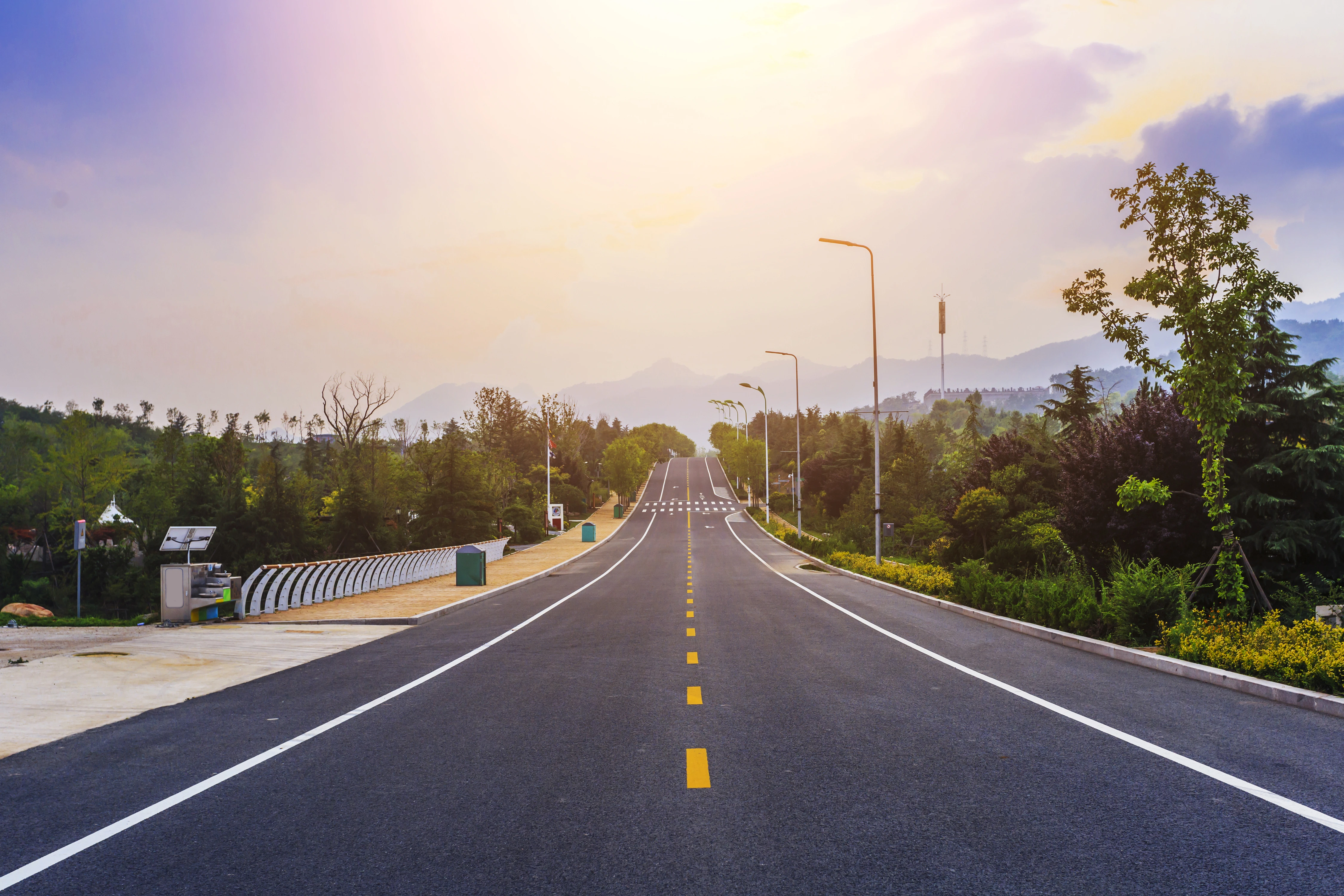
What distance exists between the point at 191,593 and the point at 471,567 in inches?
397

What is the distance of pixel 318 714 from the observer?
786 centimetres

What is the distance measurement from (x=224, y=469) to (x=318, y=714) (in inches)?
2160

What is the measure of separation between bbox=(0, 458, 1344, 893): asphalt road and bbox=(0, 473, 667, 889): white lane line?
0.06 meters

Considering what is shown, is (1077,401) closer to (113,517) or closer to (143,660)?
(143,660)

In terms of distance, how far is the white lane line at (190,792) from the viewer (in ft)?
13.8

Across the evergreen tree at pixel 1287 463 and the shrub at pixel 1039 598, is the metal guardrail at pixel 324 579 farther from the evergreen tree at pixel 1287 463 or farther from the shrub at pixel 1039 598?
the evergreen tree at pixel 1287 463

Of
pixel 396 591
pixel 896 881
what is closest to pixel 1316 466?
pixel 896 881

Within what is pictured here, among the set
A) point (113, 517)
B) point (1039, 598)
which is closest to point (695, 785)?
point (1039, 598)

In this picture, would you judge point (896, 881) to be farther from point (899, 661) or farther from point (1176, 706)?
point (899, 661)

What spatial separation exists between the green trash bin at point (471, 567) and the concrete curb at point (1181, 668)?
14.4m

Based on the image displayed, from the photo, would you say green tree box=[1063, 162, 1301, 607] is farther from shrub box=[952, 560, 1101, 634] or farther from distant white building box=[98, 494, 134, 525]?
distant white building box=[98, 494, 134, 525]

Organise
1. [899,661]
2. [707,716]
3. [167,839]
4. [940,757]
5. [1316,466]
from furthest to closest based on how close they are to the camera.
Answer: [1316,466] → [899,661] → [707,716] → [940,757] → [167,839]

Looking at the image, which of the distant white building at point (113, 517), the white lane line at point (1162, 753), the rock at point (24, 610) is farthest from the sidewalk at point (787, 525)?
the distant white building at point (113, 517)

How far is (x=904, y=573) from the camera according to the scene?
2480 centimetres
